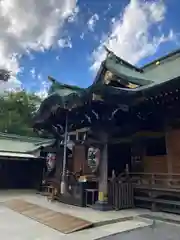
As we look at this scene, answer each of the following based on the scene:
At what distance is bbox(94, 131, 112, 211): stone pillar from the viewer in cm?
726

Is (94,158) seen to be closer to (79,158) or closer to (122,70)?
(79,158)

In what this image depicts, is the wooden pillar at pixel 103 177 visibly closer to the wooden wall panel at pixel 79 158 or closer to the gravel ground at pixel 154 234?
the gravel ground at pixel 154 234

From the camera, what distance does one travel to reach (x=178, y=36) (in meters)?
12.0

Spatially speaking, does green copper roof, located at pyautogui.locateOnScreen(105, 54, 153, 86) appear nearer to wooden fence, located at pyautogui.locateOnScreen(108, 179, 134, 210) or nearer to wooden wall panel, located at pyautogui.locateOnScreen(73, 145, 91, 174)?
wooden fence, located at pyautogui.locateOnScreen(108, 179, 134, 210)

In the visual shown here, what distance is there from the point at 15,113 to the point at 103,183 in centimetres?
2108

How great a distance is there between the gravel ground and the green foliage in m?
22.2

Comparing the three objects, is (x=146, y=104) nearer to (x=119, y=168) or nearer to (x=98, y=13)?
(x=119, y=168)

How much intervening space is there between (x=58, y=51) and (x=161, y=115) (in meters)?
10.7

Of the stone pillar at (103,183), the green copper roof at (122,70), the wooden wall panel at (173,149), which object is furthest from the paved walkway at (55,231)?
the green copper roof at (122,70)

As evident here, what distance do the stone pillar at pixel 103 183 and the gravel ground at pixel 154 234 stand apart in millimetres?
2048

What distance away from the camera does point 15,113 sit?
88.0ft

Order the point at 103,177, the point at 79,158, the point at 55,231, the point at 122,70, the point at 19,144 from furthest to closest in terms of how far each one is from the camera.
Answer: the point at 19,144 < the point at 79,158 < the point at 122,70 < the point at 103,177 < the point at 55,231

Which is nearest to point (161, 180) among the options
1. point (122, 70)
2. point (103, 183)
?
point (103, 183)

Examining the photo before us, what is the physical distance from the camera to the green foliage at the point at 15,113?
2639 centimetres
